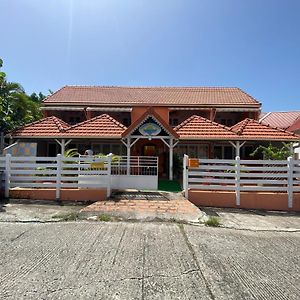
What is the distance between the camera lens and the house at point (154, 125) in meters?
14.1

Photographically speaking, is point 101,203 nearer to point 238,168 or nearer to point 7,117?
point 238,168

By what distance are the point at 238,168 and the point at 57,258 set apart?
21.4 ft

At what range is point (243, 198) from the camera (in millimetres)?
8781

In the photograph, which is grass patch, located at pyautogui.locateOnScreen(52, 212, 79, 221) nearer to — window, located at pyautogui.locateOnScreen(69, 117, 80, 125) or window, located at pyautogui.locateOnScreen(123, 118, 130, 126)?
window, located at pyautogui.locateOnScreen(123, 118, 130, 126)

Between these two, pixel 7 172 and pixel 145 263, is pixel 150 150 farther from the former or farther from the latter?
pixel 145 263

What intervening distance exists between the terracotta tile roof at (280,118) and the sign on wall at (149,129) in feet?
58.4

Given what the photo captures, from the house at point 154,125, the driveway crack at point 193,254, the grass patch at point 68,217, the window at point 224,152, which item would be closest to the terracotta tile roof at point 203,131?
the house at point 154,125

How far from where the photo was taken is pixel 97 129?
14.7 m

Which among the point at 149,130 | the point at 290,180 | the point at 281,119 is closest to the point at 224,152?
the point at 149,130

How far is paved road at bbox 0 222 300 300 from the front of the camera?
3.10 metres

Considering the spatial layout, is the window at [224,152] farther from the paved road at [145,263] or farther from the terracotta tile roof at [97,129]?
the paved road at [145,263]

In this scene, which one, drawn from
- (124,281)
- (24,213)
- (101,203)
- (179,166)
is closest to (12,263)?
(124,281)

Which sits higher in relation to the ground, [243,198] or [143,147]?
[143,147]

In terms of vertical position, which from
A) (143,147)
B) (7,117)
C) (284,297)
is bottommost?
(284,297)
